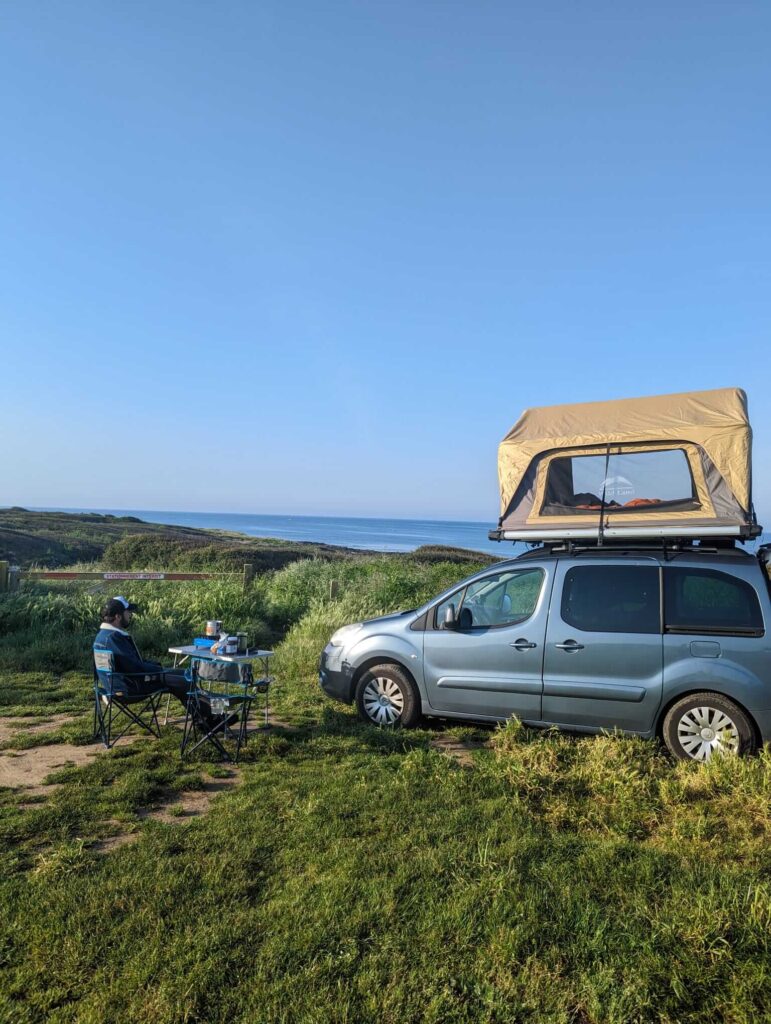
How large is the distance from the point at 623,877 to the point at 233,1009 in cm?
217

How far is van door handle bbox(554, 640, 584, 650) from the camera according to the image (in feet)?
20.4

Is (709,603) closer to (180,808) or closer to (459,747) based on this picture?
(459,747)

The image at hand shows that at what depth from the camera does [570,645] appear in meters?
6.25

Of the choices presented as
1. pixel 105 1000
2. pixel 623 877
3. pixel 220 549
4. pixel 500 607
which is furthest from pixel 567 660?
pixel 220 549

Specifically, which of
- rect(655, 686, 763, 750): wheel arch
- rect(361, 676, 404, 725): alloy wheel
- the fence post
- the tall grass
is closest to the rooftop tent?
rect(655, 686, 763, 750): wheel arch

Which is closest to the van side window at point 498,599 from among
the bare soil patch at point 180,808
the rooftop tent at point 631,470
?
the rooftop tent at point 631,470

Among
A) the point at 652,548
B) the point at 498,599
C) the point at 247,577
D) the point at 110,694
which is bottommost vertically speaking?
the point at 110,694

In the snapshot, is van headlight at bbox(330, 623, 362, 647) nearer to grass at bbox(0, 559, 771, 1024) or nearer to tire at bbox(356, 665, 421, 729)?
tire at bbox(356, 665, 421, 729)

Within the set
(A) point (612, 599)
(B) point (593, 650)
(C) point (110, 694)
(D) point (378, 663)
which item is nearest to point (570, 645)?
(B) point (593, 650)

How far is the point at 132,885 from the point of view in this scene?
3654 mm

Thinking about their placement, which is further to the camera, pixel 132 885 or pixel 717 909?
pixel 132 885

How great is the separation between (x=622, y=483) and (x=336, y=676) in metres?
3.60

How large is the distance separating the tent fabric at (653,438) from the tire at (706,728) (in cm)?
170

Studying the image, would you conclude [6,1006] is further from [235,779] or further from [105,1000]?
[235,779]
